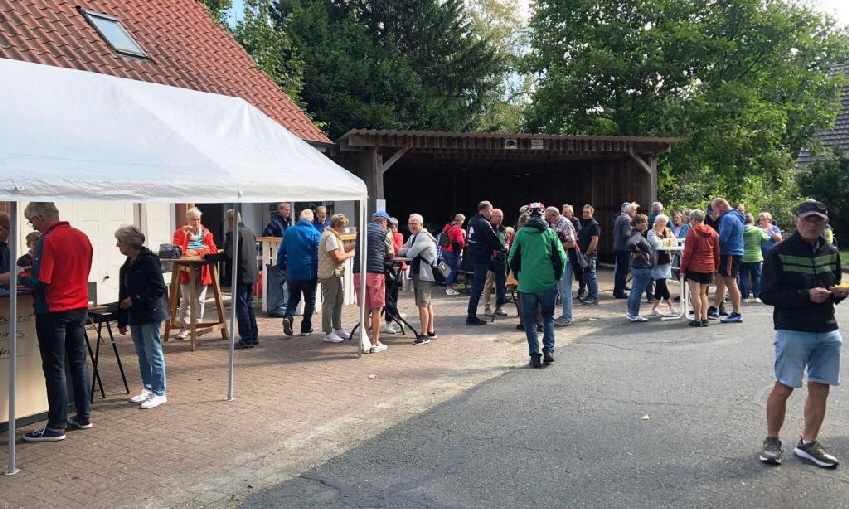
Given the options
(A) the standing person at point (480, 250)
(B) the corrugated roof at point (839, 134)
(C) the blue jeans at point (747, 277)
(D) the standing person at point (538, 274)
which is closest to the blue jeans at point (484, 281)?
(A) the standing person at point (480, 250)

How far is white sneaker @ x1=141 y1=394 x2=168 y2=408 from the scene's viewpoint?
6.55 metres

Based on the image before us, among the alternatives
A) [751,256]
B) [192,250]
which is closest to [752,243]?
[751,256]

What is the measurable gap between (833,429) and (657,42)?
63.7 feet

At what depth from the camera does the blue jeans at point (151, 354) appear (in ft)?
21.4

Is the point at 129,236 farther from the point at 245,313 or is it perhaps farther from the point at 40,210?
the point at 245,313

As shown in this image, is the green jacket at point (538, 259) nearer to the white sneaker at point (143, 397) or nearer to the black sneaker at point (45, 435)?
the white sneaker at point (143, 397)

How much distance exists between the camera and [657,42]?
23.0 metres

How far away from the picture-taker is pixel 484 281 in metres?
10.8

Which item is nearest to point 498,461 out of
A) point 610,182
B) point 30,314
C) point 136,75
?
point 30,314

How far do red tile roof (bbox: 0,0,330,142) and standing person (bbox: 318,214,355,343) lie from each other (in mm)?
5360

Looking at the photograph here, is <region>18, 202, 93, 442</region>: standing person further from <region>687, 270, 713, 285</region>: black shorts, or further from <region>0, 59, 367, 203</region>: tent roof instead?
<region>687, 270, 713, 285</region>: black shorts

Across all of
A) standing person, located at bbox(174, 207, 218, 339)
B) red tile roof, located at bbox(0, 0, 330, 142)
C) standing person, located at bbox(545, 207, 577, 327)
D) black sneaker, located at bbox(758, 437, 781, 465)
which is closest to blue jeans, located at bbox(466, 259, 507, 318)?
standing person, located at bbox(545, 207, 577, 327)

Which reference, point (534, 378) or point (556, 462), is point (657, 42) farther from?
point (556, 462)

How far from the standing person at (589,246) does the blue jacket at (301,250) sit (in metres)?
4.84
